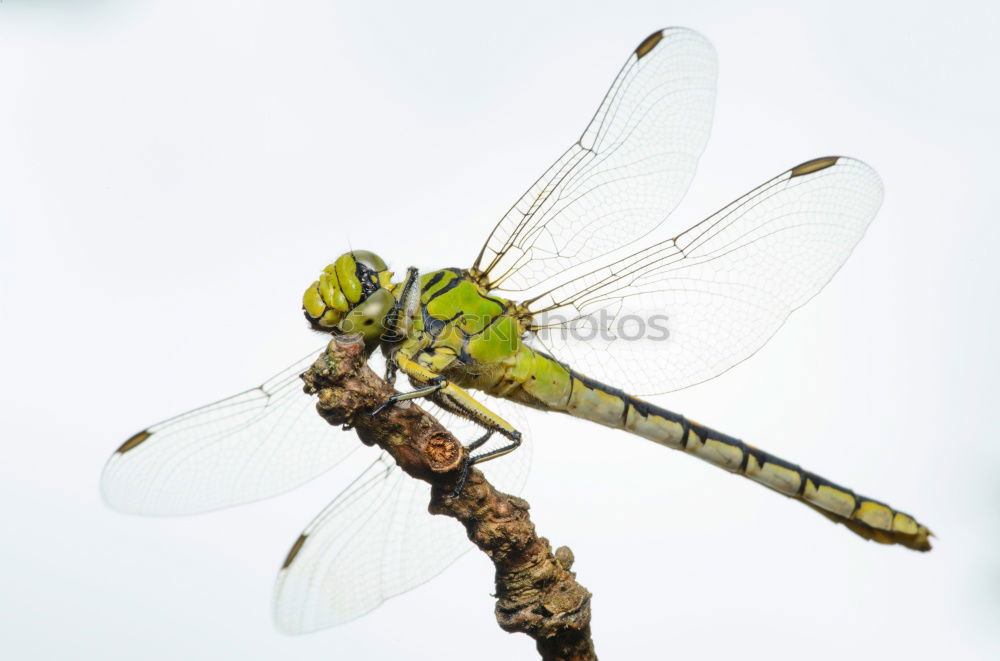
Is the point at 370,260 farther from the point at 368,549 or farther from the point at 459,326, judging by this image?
the point at 368,549

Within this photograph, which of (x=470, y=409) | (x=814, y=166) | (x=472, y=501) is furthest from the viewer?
(x=814, y=166)

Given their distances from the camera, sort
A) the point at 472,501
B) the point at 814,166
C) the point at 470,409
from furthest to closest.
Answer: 1. the point at 814,166
2. the point at 470,409
3. the point at 472,501

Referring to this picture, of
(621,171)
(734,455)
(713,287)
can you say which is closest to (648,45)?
(621,171)

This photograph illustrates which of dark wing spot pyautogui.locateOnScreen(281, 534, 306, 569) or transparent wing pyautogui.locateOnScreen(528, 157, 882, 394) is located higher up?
transparent wing pyautogui.locateOnScreen(528, 157, 882, 394)

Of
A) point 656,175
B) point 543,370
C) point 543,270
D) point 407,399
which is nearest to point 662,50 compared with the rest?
point 656,175

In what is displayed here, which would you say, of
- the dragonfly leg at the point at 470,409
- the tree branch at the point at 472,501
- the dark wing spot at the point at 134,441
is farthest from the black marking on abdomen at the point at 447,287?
the dark wing spot at the point at 134,441

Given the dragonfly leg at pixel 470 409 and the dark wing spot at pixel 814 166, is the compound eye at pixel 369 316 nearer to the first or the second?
the dragonfly leg at pixel 470 409

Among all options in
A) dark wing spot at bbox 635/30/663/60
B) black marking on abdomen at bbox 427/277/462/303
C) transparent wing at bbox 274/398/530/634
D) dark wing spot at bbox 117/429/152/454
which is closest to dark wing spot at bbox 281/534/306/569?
transparent wing at bbox 274/398/530/634

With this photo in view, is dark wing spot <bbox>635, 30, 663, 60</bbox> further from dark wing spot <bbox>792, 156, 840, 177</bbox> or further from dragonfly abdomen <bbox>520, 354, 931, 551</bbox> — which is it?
dragonfly abdomen <bbox>520, 354, 931, 551</bbox>
